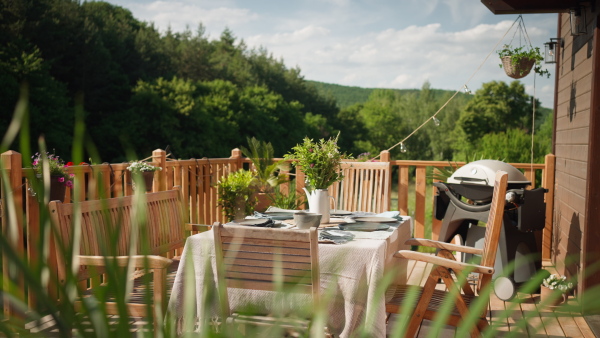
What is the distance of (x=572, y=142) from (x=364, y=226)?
2.37 metres

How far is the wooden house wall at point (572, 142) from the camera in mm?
3986

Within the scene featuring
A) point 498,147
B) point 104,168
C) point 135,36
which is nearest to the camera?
point 104,168

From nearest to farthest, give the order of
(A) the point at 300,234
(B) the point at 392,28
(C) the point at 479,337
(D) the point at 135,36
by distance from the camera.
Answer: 1. (A) the point at 300,234
2. (C) the point at 479,337
3. (D) the point at 135,36
4. (B) the point at 392,28

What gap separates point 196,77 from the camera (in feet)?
105

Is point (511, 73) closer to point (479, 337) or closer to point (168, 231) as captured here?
point (479, 337)

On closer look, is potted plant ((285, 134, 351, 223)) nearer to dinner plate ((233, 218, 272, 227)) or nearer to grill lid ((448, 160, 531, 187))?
dinner plate ((233, 218, 272, 227))

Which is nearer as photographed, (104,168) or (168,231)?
(168,231)

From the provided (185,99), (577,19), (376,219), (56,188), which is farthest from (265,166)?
(185,99)

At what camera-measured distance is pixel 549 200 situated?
5.32 metres

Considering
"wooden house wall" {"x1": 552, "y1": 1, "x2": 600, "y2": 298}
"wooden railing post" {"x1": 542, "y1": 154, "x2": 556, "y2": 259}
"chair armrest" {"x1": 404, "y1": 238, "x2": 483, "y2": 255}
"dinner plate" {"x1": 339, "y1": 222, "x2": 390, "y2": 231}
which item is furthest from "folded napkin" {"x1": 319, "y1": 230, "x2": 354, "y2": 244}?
"wooden railing post" {"x1": 542, "y1": 154, "x2": 556, "y2": 259}

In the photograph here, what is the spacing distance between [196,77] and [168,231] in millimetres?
29452

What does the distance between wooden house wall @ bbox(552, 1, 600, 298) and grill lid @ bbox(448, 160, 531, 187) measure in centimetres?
40

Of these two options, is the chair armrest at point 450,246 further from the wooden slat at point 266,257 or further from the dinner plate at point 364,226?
the wooden slat at point 266,257

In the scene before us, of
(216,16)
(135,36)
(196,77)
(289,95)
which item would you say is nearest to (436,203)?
(135,36)
